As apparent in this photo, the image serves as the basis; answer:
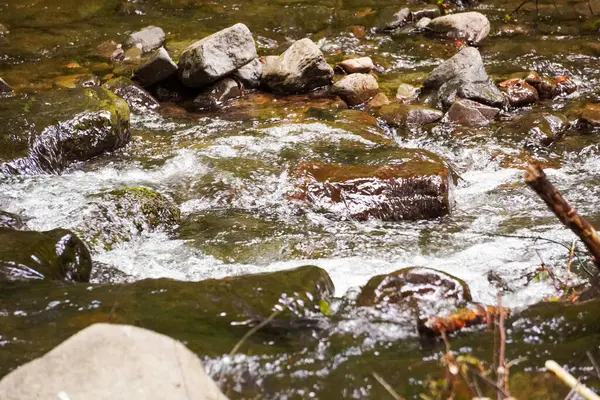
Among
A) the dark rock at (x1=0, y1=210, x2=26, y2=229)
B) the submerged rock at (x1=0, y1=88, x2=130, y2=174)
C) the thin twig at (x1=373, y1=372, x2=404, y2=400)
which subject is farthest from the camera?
the submerged rock at (x1=0, y1=88, x2=130, y2=174)

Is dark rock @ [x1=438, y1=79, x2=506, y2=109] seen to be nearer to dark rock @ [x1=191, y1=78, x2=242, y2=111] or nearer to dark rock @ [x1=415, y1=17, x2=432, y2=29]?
dark rock @ [x1=191, y1=78, x2=242, y2=111]

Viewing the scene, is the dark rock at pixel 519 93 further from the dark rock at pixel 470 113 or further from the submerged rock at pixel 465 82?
the dark rock at pixel 470 113

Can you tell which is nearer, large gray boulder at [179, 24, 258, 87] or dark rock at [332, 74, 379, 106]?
large gray boulder at [179, 24, 258, 87]

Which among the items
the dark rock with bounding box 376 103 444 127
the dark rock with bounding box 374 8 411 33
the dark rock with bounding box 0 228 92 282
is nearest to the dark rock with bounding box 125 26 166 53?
the dark rock with bounding box 374 8 411 33

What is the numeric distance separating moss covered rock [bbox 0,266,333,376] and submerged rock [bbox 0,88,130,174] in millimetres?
2999

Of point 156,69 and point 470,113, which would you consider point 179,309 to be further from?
point 156,69

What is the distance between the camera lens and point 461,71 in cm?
831

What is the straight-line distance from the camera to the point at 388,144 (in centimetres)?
675

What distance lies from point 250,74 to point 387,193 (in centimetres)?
435

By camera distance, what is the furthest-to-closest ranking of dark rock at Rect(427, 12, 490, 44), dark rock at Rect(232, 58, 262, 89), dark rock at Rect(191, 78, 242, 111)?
dark rock at Rect(427, 12, 490, 44) < dark rock at Rect(232, 58, 262, 89) < dark rock at Rect(191, 78, 242, 111)

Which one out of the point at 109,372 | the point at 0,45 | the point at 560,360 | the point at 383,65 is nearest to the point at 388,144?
the point at 383,65

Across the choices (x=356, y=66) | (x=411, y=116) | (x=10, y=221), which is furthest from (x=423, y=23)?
(x=10, y=221)

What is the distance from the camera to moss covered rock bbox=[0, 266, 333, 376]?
2857 millimetres

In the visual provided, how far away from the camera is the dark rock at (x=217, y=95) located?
8406 millimetres
